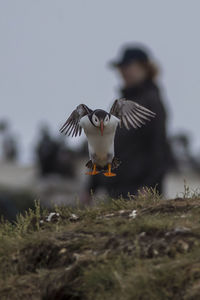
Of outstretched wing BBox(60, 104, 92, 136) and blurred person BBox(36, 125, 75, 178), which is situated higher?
outstretched wing BBox(60, 104, 92, 136)

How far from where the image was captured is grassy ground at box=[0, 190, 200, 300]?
506 centimetres

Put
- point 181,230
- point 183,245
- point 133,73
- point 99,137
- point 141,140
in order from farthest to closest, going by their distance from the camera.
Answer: point 133,73, point 141,140, point 99,137, point 181,230, point 183,245

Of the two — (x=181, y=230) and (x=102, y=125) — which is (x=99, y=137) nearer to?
(x=102, y=125)

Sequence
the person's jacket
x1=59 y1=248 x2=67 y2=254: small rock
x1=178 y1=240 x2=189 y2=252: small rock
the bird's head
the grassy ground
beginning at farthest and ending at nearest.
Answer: the person's jacket < the bird's head < x1=59 y1=248 x2=67 y2=254: small rock < x1=178 y1=240 x2=189 y2=252: small rock < the grassy ground

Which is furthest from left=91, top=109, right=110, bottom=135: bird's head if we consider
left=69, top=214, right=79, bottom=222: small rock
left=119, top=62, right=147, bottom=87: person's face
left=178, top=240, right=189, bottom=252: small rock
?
left=119, top=62, right=147, bottom=87: person's face

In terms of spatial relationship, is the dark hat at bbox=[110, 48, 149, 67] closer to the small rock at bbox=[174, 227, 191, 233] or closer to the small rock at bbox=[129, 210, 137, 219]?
the small rock at bbox=[129, 210, 137, 219]

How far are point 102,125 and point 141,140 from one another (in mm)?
4599

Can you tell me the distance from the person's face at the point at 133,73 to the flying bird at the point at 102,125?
13.2ft

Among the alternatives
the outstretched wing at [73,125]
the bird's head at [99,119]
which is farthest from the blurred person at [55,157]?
the bird's head at [99,119]

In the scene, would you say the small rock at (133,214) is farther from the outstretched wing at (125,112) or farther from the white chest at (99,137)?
the outstretched wing at (125,112)

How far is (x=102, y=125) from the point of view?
6098 millimetres

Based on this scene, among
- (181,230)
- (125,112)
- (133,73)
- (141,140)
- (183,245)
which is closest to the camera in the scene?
(183,245)

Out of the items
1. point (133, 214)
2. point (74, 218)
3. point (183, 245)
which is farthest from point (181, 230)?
point (74, 218)

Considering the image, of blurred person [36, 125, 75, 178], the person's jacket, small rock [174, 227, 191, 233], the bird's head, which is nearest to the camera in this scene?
small rock [174, 227, 191, 233]
